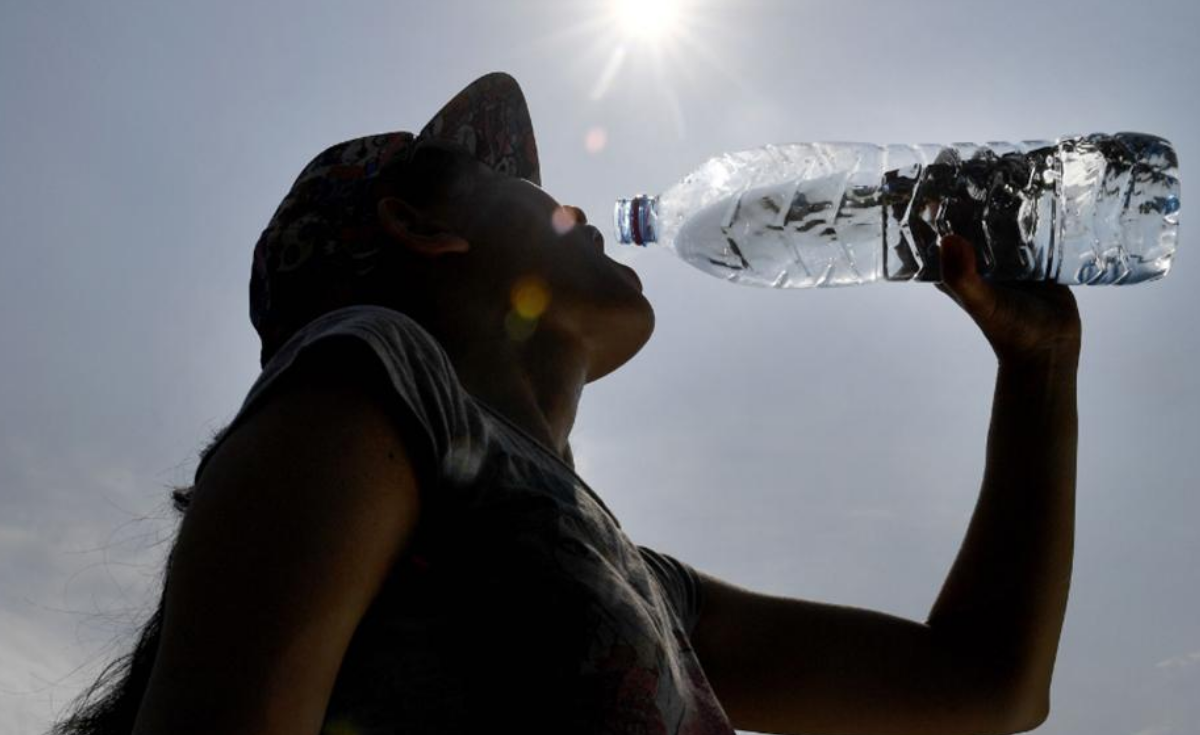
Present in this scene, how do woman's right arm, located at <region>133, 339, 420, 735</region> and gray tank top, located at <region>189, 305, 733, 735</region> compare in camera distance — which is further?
gray tank top, located at <region>189, 305, 733, 735</region>

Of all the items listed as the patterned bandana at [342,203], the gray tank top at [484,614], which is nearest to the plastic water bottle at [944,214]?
the patterned bandana at [342,203]

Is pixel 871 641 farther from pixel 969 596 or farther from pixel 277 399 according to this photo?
pixel 277 399

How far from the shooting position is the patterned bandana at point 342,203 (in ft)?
6.93

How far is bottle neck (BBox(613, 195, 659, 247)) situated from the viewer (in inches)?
135

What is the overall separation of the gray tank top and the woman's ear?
0.69 m

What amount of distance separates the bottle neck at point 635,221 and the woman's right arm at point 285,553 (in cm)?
221

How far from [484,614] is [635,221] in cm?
223

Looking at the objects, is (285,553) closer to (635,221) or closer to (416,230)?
(416,230)

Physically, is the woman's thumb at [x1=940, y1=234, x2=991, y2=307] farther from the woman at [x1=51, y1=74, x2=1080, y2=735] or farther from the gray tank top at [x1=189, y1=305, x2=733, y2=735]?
the gray tank top at [x1=189, y1=305, x2=733, y2=735]

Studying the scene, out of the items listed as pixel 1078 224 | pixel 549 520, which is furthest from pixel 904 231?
pixel 549 520

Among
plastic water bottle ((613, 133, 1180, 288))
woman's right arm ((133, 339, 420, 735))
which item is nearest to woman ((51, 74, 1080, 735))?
woman's right arm ((133, 339, 420, 735))

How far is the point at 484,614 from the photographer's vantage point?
4.50 ft

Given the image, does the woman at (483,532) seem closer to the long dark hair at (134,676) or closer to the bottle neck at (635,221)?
the long dark hair at (134,676)

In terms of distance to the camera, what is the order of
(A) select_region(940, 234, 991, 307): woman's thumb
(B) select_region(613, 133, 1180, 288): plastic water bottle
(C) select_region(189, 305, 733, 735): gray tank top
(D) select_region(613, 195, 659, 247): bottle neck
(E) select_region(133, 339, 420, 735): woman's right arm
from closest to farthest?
(E) select_region(133, 339, 420, 735): woman's right arm, (C) select_region(189, 305, 733, 735): gray tank top, (A) select_region(940, 234, 991, 307): woman's thumb, (B) select_region(613, 133, 1180, 288): plastic water bottle, (D) select_region(613, 195, 659, 247): bottle neck
